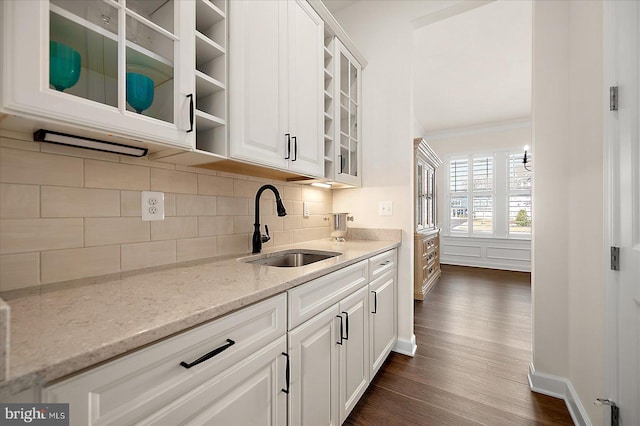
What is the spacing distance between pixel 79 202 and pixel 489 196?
638 centimetres

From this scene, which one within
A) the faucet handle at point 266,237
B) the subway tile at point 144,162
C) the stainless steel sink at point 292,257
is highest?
the subway tile at point 144,162

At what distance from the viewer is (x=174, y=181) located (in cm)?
124

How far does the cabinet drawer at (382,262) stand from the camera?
1722 mm

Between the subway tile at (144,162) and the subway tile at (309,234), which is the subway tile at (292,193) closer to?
the subway tile at (309,234)

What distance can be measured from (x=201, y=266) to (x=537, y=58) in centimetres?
237

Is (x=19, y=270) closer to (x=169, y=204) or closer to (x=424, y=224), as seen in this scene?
(x=169, y=204)

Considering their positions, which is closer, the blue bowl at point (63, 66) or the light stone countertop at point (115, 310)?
the light stone countertop at point (115, 310)

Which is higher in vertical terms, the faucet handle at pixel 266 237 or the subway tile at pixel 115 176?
the subway tile at pixel 115 176

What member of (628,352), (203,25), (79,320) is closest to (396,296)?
(628,352)

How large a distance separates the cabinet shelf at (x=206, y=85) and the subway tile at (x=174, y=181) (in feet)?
1.26

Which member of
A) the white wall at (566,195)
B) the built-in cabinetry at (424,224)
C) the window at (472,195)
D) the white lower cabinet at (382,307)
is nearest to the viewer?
the white wall at (566,195)

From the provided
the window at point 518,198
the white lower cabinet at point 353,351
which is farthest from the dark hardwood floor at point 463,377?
the window at point 518,198

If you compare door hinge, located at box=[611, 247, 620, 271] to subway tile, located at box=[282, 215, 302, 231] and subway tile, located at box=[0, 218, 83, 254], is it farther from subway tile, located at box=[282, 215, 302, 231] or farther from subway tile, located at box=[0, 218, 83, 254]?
subway tile, located at box=[0, 218, 83, 254]

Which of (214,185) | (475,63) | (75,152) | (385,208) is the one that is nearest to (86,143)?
(75,152)
